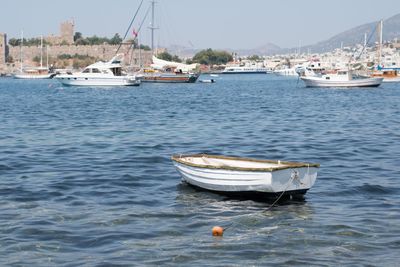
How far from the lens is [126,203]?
14156 millimetres

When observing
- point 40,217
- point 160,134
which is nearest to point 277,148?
point 160,134

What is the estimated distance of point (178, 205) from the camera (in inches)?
547

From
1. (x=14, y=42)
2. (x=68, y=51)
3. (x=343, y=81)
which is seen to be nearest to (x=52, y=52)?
(x=68, y=51)

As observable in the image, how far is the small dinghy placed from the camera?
13523 mm

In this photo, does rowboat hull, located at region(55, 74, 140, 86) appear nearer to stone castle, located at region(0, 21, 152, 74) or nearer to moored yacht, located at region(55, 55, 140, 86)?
moored yacht, located at region(55, 55, 140, 86)

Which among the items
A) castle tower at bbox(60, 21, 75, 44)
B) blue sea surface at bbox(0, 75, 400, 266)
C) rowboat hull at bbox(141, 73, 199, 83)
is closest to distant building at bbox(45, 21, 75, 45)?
castle tower at bbox(60, 21, 75, 44)

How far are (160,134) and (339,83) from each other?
1762 inches

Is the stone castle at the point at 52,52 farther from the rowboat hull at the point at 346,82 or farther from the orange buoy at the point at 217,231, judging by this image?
the orange buoy at the point at 217,231

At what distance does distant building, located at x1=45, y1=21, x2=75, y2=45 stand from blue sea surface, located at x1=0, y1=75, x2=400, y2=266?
15566cm

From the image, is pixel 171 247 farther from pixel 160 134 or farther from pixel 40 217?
pixel 160 134

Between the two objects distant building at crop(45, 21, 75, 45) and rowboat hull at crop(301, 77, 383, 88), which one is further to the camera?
distant building at crop(45, 21, 75, 45)

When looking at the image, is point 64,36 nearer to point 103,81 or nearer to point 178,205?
point 103,81

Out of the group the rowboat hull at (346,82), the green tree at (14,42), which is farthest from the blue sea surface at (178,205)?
the green tree at (14,42)

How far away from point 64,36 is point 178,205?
172819 mm
